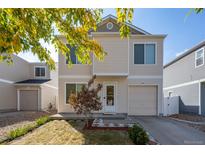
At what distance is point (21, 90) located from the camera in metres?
17.5

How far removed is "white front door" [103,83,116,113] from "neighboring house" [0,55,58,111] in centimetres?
897

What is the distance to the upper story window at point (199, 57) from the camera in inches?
495

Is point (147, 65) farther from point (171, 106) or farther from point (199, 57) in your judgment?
point (171, 106)

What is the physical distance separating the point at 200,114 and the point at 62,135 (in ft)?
37.8

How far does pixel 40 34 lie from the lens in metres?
4.46

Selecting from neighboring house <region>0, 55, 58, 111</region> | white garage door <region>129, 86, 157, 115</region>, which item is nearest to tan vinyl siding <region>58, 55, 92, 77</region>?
white garage door <region>129, 86, 157, 115</region>

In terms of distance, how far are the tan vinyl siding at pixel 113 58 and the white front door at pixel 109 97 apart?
1166mm

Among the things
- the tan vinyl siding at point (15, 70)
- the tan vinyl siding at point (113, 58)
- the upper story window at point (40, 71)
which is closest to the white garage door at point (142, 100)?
the tan vinyl siding at point (113, 58)

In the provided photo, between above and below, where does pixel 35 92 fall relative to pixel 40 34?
below

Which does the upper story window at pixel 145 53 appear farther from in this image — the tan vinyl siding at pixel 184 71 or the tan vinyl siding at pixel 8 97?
the tan vinyl siding at pixel 8 97
